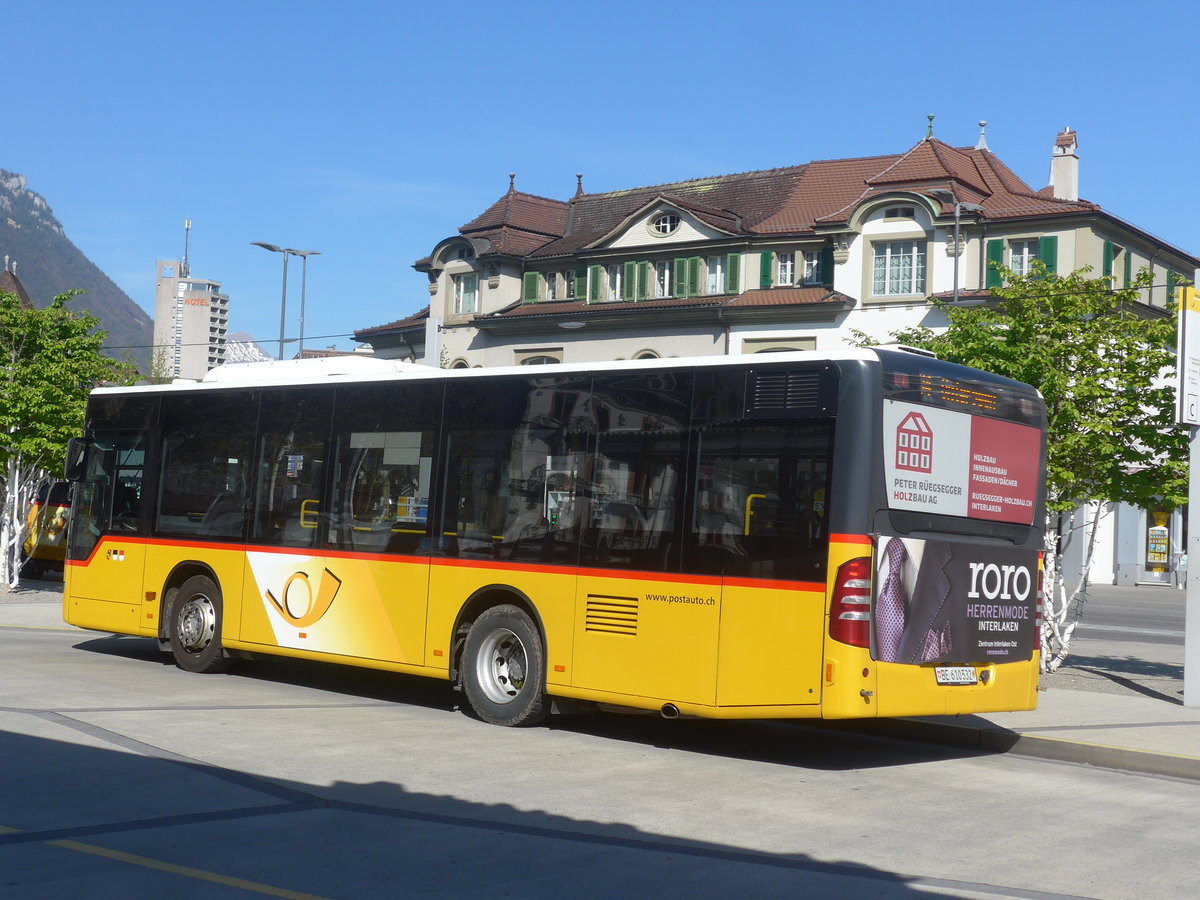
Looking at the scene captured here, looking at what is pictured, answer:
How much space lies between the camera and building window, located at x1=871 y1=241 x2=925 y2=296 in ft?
158

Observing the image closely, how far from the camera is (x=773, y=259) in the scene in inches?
2028

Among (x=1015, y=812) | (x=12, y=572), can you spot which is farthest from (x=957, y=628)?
(x=12, y=572)

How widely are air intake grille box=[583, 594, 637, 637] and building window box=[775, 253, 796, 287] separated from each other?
1617 inches

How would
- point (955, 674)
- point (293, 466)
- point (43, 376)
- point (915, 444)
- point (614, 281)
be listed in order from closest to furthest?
point (915, 444) < point (955, 674) < point (293, 466) < point (43, 376) < point (614, 281)

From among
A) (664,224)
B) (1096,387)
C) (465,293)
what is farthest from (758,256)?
(1096,387)

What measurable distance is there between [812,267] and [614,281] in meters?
8.19

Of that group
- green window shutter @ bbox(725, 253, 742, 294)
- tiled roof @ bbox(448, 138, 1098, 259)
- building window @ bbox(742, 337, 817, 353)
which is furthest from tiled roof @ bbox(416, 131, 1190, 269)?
building window @ bbox(742, 337, 817, 353)

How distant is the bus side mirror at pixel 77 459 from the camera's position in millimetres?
16188

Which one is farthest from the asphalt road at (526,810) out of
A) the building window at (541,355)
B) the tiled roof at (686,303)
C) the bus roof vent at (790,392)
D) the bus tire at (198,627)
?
the building window at (541,355)

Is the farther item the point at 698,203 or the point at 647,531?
the point at 698,203

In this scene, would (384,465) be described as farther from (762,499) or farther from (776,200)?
(776,200)

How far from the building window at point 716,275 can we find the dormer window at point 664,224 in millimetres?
2159

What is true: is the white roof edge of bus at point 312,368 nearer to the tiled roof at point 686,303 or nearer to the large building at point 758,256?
the large building at point 758,256

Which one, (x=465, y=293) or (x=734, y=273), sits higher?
(x=465, y=293)
